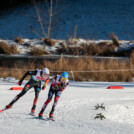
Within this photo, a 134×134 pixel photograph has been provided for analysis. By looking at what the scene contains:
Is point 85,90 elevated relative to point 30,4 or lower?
lower

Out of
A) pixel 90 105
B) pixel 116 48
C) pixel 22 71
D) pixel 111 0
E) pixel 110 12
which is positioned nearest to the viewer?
pixel 90 105

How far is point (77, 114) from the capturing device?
764 centimetres

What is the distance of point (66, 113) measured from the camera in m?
7.71

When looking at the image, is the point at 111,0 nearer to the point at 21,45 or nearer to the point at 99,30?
the point at 99,30

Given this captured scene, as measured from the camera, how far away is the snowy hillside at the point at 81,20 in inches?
1226

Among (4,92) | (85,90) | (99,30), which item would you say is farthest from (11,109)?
(99,30)

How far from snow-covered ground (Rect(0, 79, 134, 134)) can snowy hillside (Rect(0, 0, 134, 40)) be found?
18531mm

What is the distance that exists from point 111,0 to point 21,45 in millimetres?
19255

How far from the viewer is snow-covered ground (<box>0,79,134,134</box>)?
638cm

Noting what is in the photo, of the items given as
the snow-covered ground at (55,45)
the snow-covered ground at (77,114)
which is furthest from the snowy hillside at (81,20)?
the snow-covered ground at (77,114)

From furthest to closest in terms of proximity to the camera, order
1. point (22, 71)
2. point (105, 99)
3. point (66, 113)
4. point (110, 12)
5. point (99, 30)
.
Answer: point (110, 12) → point (99, 30) → point (22, 71) → point (105, 99) → point (66, 113)

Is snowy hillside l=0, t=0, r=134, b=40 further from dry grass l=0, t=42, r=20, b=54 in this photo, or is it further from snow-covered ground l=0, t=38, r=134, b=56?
dry grass l=0, t=42, r=20, b=54

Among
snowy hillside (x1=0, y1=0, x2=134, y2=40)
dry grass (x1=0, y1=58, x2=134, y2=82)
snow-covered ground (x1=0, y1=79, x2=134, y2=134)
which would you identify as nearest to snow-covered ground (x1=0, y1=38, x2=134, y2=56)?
snowy hillside (x1=0, y1=0, x2=134, y2=40)

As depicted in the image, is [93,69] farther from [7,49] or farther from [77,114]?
[7,49]
